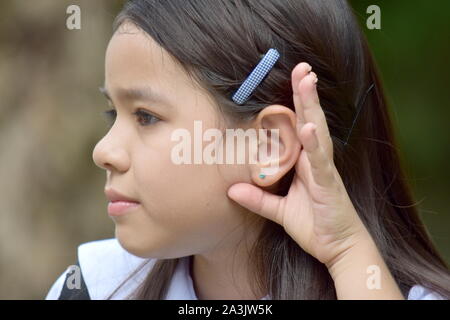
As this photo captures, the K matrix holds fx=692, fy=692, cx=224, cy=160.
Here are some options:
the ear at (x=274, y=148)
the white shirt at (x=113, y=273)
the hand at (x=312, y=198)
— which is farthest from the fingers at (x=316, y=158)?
Answer: the white shirt at (x=113, y=273)

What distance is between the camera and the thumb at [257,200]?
1.71 metres

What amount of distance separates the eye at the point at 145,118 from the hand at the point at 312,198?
0.85 feet

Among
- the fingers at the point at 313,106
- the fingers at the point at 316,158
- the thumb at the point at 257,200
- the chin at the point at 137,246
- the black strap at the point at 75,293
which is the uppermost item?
the fingers at the point at 313,106

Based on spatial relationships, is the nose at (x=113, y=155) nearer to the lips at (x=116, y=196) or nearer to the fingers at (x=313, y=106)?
the lips at (x=116, y=196)

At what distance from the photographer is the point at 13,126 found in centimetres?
316

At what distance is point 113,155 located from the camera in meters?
1.69

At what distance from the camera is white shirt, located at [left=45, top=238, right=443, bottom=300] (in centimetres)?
199

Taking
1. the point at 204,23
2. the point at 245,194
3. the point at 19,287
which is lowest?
the point at 19,287

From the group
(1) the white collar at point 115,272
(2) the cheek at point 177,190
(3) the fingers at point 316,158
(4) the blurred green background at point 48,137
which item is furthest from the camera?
(4) the blurred green background at point 48,137

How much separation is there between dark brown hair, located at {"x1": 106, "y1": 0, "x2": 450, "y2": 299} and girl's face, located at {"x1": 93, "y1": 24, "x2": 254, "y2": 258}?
49 mm

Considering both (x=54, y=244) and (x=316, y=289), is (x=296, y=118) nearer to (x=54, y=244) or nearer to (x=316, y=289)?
(x=316, y=289)

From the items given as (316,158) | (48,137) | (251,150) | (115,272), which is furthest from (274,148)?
(48,137)

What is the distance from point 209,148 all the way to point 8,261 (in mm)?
1788
